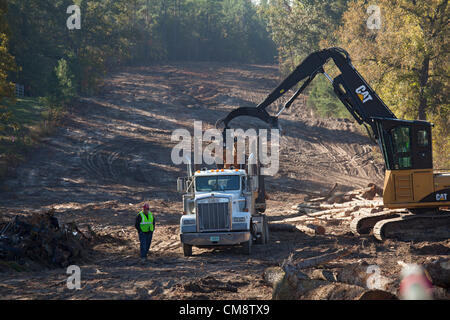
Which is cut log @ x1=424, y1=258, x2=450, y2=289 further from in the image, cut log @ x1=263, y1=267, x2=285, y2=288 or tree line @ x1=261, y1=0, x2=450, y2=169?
tree line @ x1=261, y1=0, x2=450, y2=169

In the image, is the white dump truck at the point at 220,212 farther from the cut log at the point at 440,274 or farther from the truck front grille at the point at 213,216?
the cut log at the point at 440,274

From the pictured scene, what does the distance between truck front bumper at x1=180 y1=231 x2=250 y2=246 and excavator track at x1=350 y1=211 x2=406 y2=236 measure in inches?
180

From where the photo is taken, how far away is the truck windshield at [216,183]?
56.0 feet

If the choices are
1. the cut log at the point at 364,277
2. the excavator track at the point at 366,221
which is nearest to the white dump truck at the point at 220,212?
the excavator track at the point at 366,221

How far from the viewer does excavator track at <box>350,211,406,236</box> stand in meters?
17.9

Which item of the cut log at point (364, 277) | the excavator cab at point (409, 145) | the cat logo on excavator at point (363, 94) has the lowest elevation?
the cut log at point (364, 277)

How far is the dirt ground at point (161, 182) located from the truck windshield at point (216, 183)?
2.04 m

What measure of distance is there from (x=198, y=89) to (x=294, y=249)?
42.9 meters

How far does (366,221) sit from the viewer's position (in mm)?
18062

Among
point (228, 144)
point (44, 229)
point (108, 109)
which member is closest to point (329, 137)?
point (108, 109)

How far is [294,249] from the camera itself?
16.4 metres

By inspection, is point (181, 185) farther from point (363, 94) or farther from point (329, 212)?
point (329, 212)

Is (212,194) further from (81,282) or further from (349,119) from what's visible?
(349,119)

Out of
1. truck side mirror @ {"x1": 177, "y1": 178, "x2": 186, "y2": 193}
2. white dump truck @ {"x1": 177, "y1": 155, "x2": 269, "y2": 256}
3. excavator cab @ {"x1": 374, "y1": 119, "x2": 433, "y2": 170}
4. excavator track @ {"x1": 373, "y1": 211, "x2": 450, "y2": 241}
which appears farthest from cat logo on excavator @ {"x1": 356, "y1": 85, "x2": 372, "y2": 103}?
truck side mirror @ {"x1": 177, "y1": 178, "x2": 186, "y2": 193}
